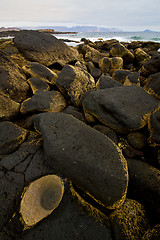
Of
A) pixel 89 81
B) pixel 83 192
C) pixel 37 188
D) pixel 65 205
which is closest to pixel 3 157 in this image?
pixel 37 188

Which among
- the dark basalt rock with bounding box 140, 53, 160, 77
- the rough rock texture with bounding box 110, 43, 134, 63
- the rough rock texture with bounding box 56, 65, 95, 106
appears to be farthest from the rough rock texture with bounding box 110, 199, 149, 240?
the rough rock texture with bounding box 110, 43, 134, 63

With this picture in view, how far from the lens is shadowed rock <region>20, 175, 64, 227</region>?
1.12 meters

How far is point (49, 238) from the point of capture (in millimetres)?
1035

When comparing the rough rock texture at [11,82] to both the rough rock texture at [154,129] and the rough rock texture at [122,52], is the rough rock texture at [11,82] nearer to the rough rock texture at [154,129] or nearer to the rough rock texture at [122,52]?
the rough rock texture at [154,129]

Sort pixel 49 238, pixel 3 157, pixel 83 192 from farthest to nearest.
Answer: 1. pixel 3 157
2. pixel 83 192
3. pixel 49 238

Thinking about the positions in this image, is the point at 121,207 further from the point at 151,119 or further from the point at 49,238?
the point at 151,119

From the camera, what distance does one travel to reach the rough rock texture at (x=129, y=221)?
1032 millimetres

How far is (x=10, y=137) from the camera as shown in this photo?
5.22ft

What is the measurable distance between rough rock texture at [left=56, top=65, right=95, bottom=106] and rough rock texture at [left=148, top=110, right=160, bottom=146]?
4.52ft

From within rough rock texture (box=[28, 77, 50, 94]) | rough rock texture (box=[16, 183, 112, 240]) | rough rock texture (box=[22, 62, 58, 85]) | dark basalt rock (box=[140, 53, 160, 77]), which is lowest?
rough rock texture (box=[16, 183, 112, 240])

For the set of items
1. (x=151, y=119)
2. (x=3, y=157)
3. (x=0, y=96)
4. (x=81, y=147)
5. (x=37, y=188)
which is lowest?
(x=37, y=188)

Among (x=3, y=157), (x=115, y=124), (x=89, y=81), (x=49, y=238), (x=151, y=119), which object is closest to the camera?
(x=49, y=238)

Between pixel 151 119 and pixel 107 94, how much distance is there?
0.76 m

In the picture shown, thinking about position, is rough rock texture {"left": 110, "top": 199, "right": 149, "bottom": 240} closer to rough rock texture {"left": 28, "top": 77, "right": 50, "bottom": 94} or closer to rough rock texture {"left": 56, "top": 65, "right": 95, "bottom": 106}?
rough rock texture {"left": 56, "top": 65, "right": 95, "bottom": 106}
